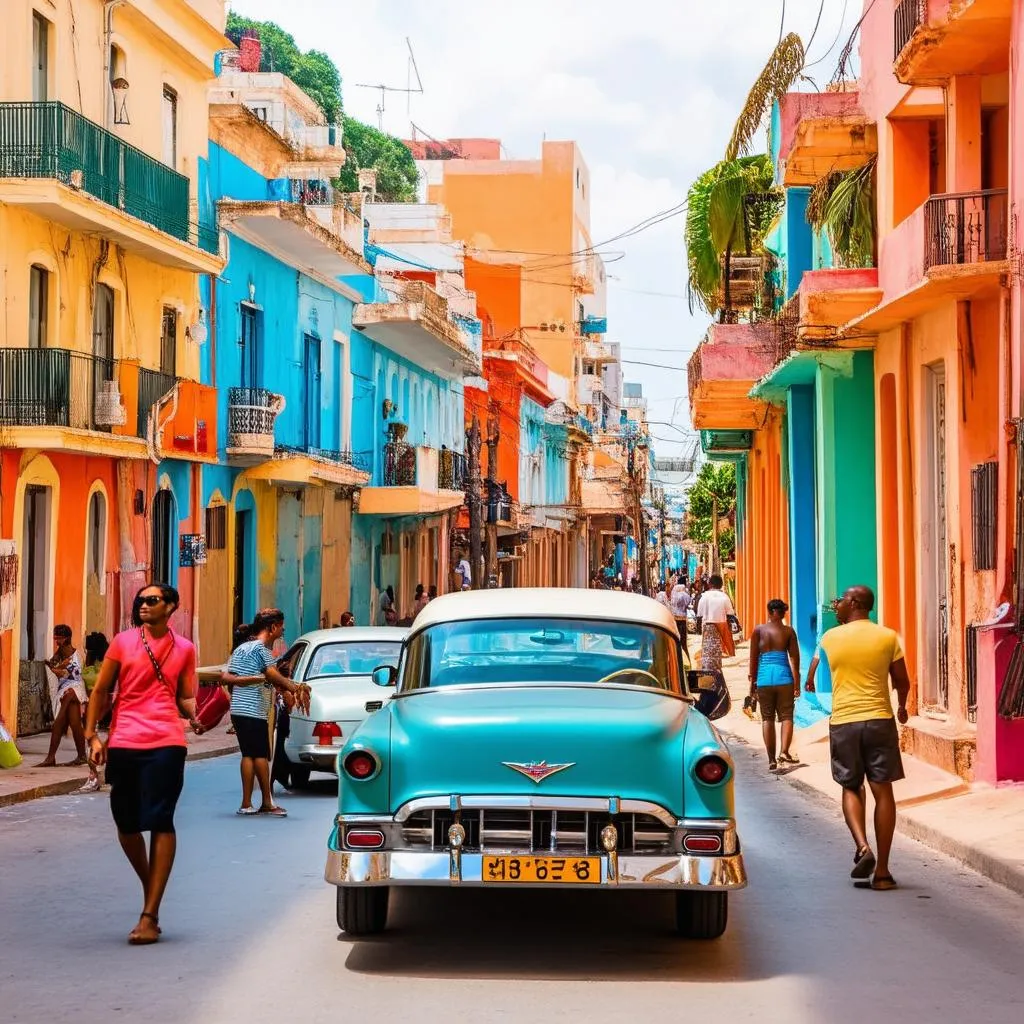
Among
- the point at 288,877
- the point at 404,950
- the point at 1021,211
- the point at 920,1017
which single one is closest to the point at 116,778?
the point at 404,950

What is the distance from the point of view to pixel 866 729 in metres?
10.9

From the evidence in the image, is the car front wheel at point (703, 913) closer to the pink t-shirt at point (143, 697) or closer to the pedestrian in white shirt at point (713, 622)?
the pink t-shirt at point (143, 697)

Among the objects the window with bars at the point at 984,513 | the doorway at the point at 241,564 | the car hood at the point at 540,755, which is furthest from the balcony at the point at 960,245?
the doorway at the point at 241,564

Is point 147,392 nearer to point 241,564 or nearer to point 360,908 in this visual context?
point 241,564

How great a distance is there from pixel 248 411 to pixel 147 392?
559 centimetres

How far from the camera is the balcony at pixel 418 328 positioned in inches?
1574

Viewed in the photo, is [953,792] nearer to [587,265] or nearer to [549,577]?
[549,577]

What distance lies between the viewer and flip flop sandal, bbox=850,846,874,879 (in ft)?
35.5

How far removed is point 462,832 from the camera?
810 centimetres

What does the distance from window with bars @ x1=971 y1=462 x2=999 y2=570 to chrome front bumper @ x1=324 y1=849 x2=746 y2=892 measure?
8668mm

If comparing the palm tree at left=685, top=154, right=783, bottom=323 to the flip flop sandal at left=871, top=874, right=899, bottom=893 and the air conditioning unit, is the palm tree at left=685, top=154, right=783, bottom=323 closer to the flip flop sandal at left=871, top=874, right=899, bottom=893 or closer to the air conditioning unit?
the air conditioning unit

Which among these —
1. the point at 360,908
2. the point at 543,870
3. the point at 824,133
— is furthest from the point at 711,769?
the point at 824,133

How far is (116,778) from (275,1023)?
2.15 metres

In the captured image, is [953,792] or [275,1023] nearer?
[275,1023]
